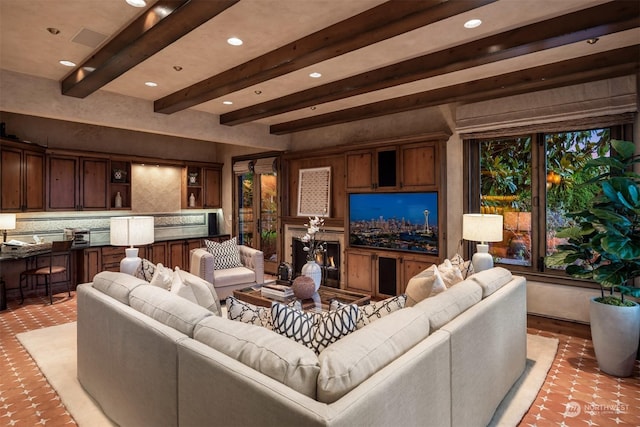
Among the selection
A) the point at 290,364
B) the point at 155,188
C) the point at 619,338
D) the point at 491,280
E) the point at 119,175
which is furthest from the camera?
the point at 155,188

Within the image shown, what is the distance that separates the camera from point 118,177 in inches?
257

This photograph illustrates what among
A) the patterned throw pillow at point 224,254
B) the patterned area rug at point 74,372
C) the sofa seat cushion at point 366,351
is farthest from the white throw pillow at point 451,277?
the patterned throw pillow at point 224,254

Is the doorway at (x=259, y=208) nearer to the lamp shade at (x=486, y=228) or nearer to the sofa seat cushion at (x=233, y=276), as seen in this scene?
the sofa seat cushion at (x=233, y=276)

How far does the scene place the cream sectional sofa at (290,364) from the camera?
1.28 metres

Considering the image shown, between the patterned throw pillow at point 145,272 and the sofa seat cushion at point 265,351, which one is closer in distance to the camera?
the sofa seat cushion at point 265,351

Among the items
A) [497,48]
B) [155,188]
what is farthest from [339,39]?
[155,188]

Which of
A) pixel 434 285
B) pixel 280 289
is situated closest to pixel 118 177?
pixel 280 289

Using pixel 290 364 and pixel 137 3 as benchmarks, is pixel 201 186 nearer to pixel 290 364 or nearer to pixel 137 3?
pixel 137 3

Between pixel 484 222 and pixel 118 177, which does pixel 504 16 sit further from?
pixel 118 177

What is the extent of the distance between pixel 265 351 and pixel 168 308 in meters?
0.82

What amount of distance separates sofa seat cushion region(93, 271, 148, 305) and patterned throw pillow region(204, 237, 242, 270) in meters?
2.39

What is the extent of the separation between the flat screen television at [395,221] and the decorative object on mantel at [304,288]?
2.04 m

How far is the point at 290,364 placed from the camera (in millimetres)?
1346

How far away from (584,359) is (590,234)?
44.0 inches
